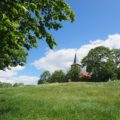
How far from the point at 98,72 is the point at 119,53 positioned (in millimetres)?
17958

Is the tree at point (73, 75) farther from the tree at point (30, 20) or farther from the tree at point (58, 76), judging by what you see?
the tree at point (30, 20)

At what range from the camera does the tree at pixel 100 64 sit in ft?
444

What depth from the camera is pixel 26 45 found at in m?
17.3

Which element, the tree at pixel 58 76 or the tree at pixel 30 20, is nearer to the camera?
the tree at pixel 30 20

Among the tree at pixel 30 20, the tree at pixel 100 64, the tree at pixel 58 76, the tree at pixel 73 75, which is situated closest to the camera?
the tree at pixel 30 20

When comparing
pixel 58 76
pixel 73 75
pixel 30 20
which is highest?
pixel 58 76

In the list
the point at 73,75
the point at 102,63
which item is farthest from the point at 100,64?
the point at 73,75

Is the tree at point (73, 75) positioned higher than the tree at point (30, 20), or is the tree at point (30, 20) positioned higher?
the tree at point (73, 75)

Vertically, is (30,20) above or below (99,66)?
below

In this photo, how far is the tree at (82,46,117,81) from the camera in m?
135

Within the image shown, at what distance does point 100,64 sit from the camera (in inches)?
5517

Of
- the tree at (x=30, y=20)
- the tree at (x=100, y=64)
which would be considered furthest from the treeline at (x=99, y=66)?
the tree at (x=30, y=20)

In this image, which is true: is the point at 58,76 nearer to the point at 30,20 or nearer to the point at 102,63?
the point at 102,63

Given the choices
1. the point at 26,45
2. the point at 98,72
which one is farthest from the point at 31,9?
the point at 98,72
